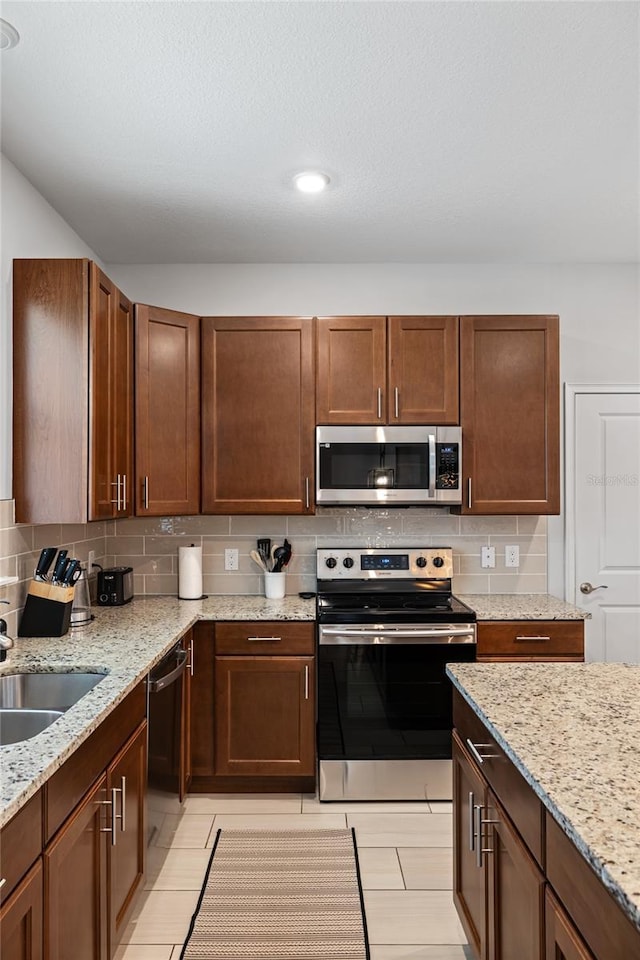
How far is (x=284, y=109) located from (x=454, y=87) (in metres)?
0.55

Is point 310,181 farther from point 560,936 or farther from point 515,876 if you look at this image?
point 560,936

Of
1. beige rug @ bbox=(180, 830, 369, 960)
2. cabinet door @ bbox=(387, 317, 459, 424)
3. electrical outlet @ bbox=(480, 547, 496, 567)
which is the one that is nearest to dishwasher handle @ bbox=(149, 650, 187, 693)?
beige rug @ bbox=(180, 830, 369, 960)

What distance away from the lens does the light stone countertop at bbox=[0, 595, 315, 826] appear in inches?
56.1

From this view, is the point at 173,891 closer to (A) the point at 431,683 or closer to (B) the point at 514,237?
(A) the point at 431,683

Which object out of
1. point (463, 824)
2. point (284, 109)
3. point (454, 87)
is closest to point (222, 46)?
point (284, 109)

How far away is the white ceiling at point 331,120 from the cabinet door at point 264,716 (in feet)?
6.92

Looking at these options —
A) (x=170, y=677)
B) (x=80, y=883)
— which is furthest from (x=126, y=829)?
(x=170, y=677)

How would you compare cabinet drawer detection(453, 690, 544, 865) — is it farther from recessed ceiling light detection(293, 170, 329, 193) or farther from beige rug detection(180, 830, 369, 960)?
recessed ceiling light detection(293, 170, 329, 193)

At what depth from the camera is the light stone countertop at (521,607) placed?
327 cm

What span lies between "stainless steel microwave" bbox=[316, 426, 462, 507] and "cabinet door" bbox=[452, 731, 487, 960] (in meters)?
1.49

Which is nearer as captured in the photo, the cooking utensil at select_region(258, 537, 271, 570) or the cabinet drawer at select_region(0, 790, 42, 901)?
the cabinet drawer at select_region(0, 790, 42, 901)

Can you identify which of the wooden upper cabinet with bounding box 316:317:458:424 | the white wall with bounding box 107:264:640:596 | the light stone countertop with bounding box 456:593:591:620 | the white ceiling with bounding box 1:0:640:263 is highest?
the white ceiling with bounding box 1:0:640:263

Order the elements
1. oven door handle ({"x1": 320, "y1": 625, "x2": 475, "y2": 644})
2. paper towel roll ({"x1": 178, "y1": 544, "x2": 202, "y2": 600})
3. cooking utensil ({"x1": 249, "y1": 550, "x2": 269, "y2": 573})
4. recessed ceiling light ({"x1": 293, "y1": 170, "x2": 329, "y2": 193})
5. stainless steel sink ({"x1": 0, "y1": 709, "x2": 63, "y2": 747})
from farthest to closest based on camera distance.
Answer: cooking utensil ({"x1": 249, "y1": 550, "x2": 269, "y2": 573}) < paper towel roll ({"x1": 178, "y1": 544, "x2": 202, "y2": 600}) < oven door handle ({"x1": 320, "y1": 625, "x2": 475, "y2": 644}) < recessed ceiling light ({"x1": 293, "y1": 170, "x2": 329, "y2": 193}) < stainless steel sink ({"x1": 0, "y1": 709, "x2": 63, "y2": 747})

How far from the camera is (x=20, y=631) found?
265 centimetres
